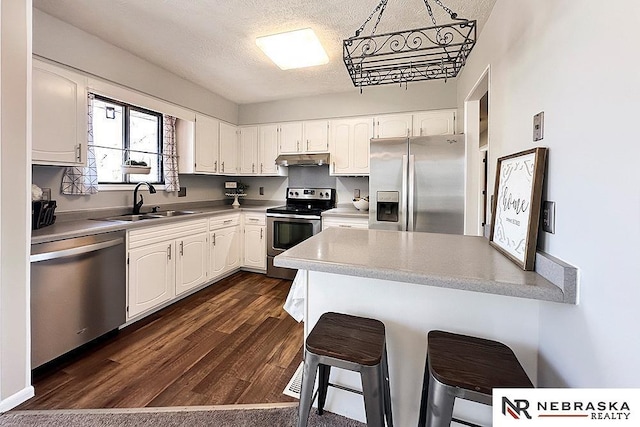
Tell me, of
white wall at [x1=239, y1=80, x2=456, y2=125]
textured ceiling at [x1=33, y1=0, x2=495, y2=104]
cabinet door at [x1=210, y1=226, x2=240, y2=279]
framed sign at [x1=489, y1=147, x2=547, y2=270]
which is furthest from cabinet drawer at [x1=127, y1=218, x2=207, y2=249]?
framed sign at [x1=489, y1=147, x2=547, y2=270]

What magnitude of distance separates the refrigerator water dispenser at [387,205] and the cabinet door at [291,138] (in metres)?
1.51

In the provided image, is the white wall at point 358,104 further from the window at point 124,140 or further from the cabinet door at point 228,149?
the window at point 124,140

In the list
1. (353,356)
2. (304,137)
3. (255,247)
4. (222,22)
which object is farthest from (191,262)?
(353,356)

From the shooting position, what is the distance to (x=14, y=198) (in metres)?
1.56

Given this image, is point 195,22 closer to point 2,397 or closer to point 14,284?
point 14,284

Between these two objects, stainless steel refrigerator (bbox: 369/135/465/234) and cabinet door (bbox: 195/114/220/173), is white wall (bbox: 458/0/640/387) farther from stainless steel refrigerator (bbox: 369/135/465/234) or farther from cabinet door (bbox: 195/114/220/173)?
cabinet door (bbox: 195/114/220/173)

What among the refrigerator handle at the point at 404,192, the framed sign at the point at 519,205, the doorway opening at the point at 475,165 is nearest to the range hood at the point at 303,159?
the refrigerator handle at the point at 404,192

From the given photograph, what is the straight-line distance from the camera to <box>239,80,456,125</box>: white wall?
347cm

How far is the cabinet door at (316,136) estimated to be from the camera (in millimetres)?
3959

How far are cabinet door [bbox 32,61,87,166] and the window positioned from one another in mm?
453

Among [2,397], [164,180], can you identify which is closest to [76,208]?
[164,180]

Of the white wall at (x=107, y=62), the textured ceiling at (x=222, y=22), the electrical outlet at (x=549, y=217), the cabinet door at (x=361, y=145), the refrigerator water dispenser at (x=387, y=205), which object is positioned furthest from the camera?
the cabinet door at (x=361, y=145)

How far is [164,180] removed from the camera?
3.52 metres

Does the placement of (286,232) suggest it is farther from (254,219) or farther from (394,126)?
(394,126)
